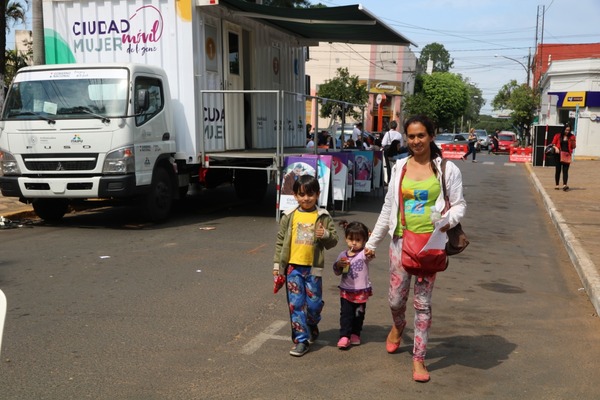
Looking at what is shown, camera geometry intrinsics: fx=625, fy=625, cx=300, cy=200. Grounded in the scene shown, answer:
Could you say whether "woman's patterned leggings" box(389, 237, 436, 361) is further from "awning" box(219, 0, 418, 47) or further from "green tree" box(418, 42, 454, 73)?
"green tree" box(418, 42, 454, 73)

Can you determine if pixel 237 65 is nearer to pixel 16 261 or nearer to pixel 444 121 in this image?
pixel 16 261

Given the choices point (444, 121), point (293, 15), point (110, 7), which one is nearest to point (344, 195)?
point (293, 15)

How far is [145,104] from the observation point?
996 centimetres

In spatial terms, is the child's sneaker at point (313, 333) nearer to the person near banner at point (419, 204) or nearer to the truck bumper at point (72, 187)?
the person near banner at point (419, 204)

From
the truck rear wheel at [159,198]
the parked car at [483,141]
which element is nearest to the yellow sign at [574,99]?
the parked car at [483,141]

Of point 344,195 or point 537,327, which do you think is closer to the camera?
point 537,327

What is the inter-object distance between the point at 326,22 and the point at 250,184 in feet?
12.5

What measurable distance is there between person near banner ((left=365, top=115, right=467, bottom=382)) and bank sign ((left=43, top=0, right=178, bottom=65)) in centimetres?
759

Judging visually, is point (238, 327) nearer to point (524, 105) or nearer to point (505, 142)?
point (505, 142)

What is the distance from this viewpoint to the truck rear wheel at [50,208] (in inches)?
415

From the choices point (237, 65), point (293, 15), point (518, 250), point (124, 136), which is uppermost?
point (293, 15)

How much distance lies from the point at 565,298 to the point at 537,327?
4.32 feet

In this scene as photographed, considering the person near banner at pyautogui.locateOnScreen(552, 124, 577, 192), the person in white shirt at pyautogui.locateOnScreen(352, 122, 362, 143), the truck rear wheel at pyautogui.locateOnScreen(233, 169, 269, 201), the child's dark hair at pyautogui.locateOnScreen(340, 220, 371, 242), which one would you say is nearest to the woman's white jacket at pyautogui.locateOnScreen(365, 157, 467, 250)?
the child's dark hair at pyautogui.locateOnScreen(340, 220, 371, 242)

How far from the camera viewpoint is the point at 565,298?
669cm
